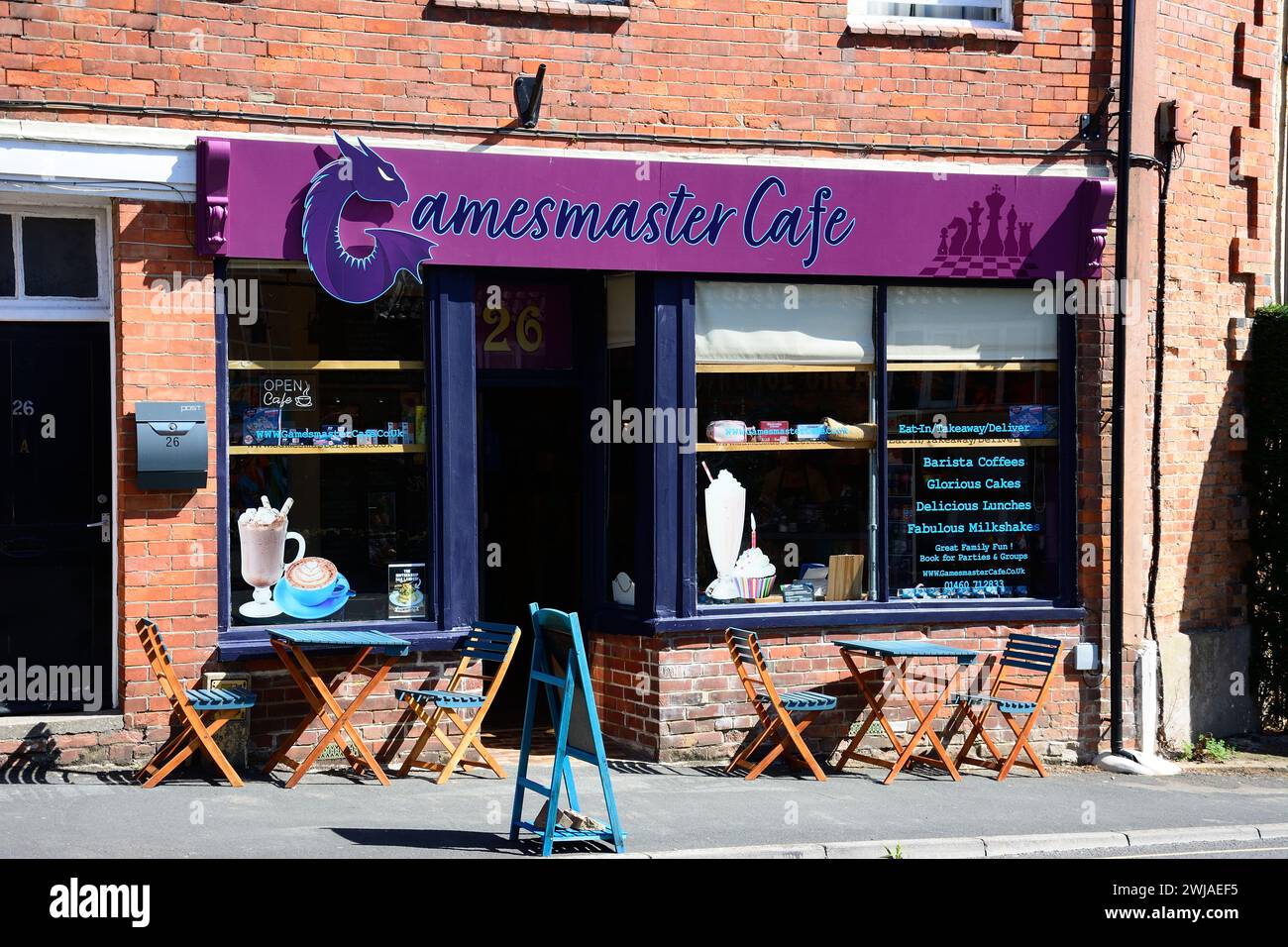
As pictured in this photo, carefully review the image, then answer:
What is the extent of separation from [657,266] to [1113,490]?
3.55 metres

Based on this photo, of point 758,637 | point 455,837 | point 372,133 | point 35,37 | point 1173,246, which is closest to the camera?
point 455,837

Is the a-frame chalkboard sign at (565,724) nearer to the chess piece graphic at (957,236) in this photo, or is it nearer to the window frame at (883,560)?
the window frame at (883,560)

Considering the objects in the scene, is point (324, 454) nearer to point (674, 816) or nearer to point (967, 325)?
point (674, 816)

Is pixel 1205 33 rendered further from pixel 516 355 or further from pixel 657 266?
pixel 516 355

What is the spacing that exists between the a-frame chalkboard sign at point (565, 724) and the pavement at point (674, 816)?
0.55ft

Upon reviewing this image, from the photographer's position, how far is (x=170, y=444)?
860 cm

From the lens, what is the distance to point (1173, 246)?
34.8ft

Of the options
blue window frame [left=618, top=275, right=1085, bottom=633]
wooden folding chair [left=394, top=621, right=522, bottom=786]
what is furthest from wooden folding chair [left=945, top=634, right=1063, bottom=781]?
wooden folding chair [left=394, top=621, right=522, bottom=786]

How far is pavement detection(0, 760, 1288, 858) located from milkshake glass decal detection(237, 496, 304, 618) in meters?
1.07

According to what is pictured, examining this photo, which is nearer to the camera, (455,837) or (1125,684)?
(455,837)

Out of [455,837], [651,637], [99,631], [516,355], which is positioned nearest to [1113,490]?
[651,637]

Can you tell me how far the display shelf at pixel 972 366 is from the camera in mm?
10133

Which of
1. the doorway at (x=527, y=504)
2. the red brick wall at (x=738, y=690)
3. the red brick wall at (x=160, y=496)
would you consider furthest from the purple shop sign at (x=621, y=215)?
the red brick wall at (x=738, y=690)
